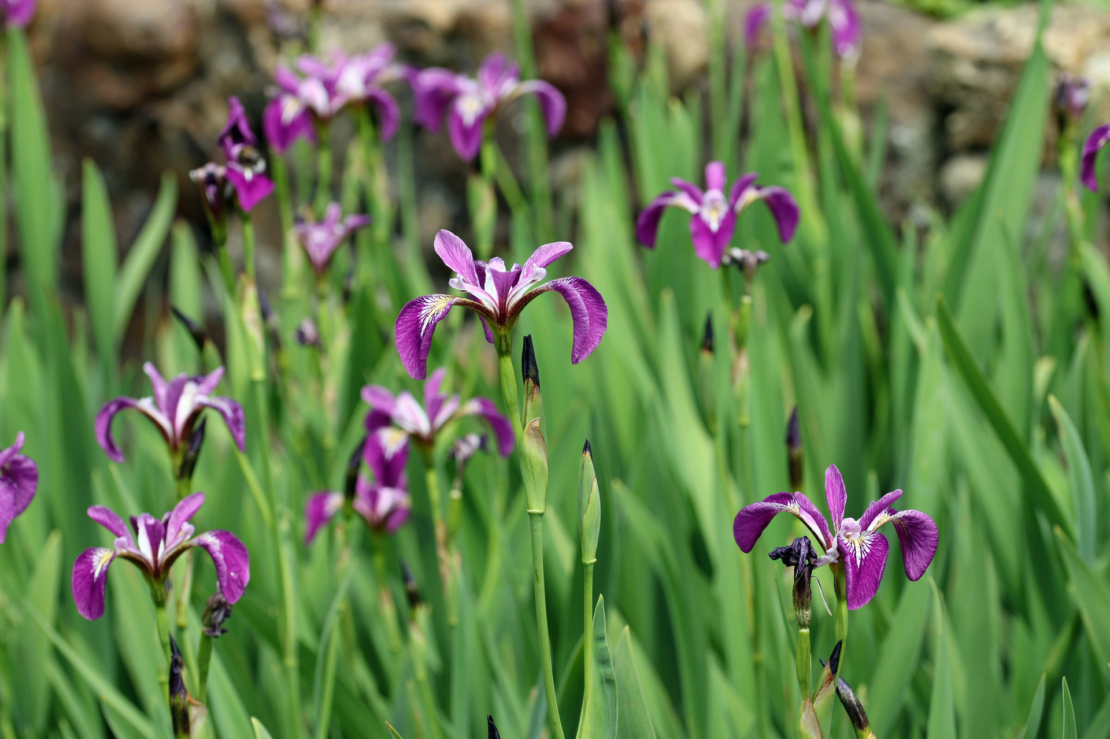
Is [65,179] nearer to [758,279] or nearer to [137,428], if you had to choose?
[137,428]

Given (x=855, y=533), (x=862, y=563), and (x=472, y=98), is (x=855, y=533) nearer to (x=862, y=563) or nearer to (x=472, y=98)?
(x=862, y=563)

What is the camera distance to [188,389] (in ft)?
3.33

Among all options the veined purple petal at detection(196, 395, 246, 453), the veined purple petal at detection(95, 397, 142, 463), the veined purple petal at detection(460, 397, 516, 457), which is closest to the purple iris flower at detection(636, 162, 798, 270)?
the veined purple petal at detection(460, 397, 516, 457)

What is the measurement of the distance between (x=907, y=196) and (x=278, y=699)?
228cm

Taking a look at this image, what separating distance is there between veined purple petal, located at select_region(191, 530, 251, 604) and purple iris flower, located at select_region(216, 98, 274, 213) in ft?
1.32

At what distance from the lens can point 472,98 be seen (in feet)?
5.57

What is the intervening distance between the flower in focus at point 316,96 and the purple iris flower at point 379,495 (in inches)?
23.0

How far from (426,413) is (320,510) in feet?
0.89

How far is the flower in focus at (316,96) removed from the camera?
1503 mm

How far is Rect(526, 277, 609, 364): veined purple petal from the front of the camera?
675mm

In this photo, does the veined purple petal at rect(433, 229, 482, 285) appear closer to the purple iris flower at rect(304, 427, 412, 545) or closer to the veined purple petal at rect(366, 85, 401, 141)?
the purple iris flower at rect(304, 427, 412, 545)

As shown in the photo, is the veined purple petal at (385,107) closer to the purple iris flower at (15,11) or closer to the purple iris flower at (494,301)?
the purple iris flower at (15,11)

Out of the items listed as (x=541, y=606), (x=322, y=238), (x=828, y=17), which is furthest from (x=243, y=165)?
(x=828, y=17)

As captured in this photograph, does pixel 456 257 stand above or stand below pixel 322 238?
below
